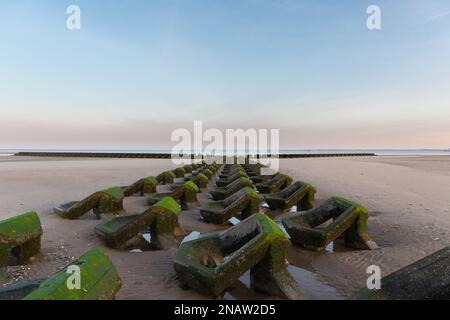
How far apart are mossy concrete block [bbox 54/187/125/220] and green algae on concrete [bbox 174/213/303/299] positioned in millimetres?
4829

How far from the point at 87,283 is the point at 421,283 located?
3657 millimetres

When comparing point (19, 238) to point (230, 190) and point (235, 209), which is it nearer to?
point (235, 209)

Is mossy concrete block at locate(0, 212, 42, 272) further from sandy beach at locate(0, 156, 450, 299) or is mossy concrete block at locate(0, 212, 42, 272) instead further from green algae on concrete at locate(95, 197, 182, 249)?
green algae on concrete at locate(95, 197, 182, 249)

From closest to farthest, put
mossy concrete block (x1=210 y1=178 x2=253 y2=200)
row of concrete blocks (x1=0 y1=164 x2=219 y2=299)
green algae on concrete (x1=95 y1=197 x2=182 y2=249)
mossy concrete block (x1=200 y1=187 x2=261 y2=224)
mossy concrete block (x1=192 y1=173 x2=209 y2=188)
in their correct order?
1. row of concrete blocks (x1=0 y1=164 x2=219 y2=299)
2. green algae on concrete (x1=95 y1=197 x2=182 y2=249)
3. mossy concrete block (x1=200 y1=187 x2=261 y2=224)
4. mossy concrete block (x1=210 y1=178 x2=253 y2=200)
5. mossy concrete block (x1=192 y1=173 x2=209 y2=188)

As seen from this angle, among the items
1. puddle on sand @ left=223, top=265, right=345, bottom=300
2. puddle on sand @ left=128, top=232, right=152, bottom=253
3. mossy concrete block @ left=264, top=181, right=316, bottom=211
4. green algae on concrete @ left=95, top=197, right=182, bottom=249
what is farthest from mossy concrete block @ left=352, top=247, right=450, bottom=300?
mossy concrete block @ left=264, top=181, right=316, bottom=211

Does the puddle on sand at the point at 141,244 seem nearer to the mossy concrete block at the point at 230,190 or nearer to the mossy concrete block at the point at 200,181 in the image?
the mossy concrete block at the point at 230,190

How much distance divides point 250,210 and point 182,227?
188cm

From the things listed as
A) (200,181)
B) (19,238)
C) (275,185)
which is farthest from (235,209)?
(200,181)

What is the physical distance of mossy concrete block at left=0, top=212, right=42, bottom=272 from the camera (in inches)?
210

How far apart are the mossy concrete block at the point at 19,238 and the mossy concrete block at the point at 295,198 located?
7.05m

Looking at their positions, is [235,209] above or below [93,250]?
below

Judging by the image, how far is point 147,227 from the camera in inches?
273
